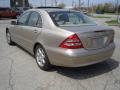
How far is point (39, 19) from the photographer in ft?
18.9

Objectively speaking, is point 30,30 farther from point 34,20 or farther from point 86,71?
point 86,71

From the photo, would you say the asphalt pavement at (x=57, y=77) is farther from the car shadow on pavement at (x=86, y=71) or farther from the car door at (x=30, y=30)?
the car door at (x=30, y=30)

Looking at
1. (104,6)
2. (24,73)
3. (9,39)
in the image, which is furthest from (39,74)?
(104,6)

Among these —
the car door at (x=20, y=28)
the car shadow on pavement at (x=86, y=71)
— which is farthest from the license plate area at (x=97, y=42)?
the car door at (x=20, y=28)

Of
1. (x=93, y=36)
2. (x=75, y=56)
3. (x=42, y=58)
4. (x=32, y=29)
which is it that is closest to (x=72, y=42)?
(x=75, y=56)

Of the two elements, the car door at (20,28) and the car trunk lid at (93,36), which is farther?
the car door at (20,28)

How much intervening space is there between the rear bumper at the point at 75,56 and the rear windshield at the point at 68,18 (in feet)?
2.69

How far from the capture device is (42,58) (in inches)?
219

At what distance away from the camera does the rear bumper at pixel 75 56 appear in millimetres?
4660

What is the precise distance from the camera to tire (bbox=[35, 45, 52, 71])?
5355mm

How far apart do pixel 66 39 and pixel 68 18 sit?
1096mm

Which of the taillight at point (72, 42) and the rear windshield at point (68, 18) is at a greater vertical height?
the rear windshield at point (68, 18)

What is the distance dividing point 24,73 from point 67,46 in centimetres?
137

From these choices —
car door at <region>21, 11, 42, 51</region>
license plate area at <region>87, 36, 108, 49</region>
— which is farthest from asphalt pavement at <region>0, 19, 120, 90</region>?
license plate area at <region>87, 36, 108, 49</region>
